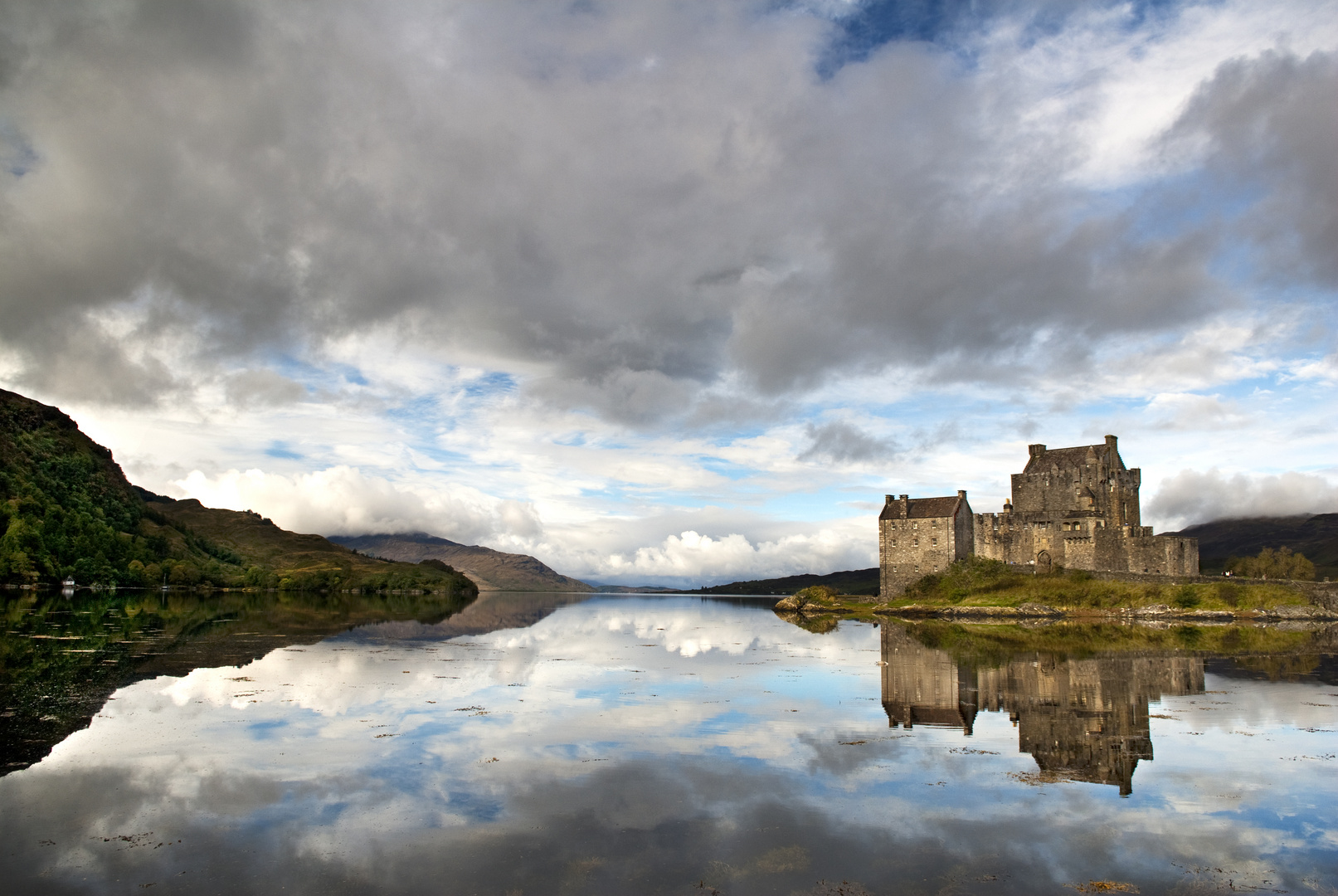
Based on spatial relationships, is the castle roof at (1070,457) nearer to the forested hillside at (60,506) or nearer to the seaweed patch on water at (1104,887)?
the seaweed patch on water at (1104,887)

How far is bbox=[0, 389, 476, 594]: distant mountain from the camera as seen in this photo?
100938 mm

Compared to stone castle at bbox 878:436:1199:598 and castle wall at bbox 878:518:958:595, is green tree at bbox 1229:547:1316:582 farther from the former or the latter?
castle wall at bbox 878:518:958:595

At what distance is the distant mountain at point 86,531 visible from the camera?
10094 cm

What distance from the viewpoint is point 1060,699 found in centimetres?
2086

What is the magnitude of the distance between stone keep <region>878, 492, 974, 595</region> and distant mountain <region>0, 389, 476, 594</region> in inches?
3969

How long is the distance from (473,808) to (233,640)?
30.3m

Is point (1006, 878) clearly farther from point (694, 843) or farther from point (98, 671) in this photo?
point (98, 671)

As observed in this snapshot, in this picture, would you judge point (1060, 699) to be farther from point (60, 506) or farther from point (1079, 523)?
point (60, 506)

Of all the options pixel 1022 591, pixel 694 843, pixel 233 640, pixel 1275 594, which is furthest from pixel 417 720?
pixel 1275 594

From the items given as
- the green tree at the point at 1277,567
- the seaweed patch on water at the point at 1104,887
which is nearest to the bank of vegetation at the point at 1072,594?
the green tree at the point at 1277,567

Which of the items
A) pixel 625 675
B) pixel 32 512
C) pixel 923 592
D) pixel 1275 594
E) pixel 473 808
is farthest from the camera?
pixel 32 512

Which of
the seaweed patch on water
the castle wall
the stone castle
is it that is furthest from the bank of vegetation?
the seaweed patch on water

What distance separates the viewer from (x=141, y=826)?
9625 mm

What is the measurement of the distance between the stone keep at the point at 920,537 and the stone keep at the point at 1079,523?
7.04 ft
